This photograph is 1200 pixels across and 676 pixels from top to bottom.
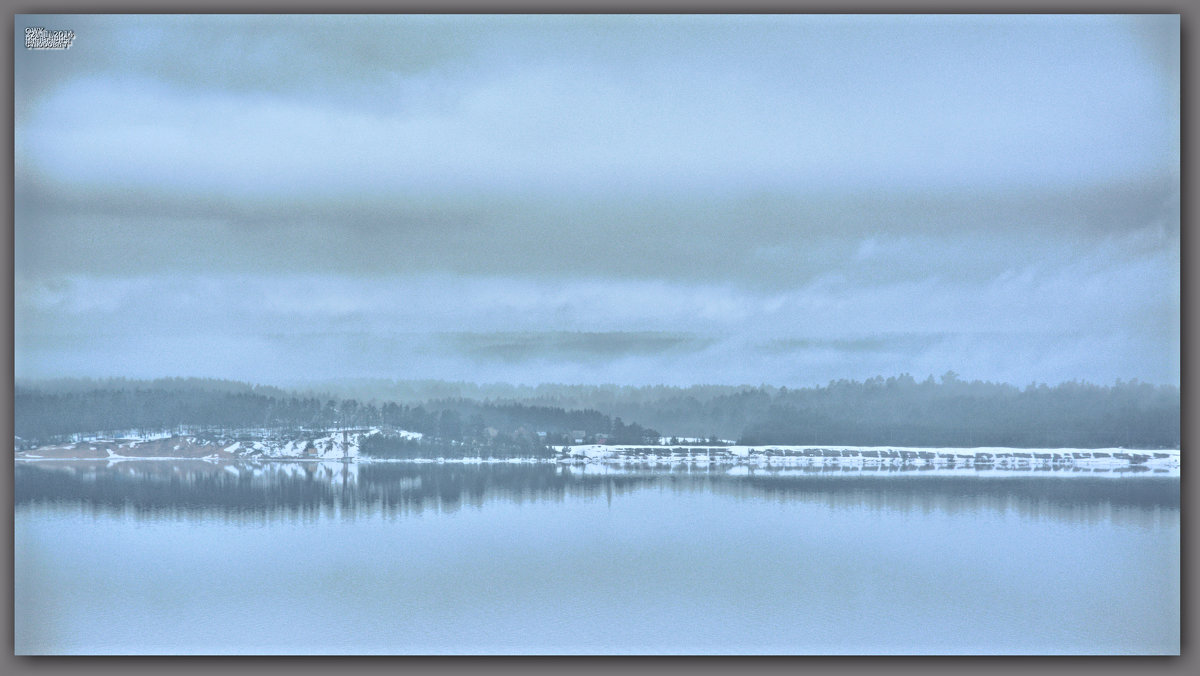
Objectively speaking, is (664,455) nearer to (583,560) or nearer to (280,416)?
(583,560)

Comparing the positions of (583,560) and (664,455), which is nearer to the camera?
(583,560)

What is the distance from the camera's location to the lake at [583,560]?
17.9 ft

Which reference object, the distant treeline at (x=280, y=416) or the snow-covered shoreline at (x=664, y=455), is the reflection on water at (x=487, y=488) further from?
A: the distant treeline at (x=280, y=416)

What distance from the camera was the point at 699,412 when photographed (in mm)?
5699

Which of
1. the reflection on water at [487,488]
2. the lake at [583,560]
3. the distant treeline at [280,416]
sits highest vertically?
the distant treeline at [280,416]

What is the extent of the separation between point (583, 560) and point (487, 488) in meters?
0.74

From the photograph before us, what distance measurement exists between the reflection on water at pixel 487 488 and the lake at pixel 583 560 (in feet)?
0.04

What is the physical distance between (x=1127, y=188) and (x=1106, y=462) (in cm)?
166

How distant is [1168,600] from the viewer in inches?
218

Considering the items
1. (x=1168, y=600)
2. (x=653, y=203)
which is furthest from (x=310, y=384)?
(x=1168, y=600)

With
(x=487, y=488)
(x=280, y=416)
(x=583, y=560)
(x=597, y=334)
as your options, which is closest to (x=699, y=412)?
(x=597, y=334)

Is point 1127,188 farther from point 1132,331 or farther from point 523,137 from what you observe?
point 523,137

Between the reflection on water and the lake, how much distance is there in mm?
13

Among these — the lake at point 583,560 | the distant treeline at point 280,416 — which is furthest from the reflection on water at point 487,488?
the distant treeline at point 280,416
